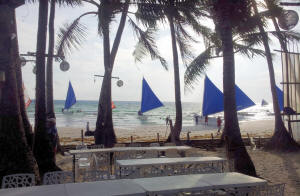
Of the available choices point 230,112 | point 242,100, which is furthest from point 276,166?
point 242,100

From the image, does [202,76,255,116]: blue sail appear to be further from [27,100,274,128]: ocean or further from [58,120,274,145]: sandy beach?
[27,100,274,128]: ocean

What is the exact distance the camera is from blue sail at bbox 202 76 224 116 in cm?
1580

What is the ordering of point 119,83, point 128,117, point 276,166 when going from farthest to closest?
point 128,117 → point 119,83 → point 276,166

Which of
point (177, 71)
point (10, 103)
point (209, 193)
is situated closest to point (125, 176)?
point (209, 193)

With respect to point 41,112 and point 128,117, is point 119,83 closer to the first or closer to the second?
point 41,112

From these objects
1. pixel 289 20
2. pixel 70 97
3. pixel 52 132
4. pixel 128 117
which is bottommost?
pixel 128 117

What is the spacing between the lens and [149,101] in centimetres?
1836

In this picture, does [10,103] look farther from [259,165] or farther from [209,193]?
[259,165]

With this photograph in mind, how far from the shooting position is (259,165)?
370 inches

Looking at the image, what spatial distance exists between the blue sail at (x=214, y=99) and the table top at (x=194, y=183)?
1132 cm

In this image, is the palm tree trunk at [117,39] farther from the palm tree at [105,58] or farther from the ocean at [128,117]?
the ocean at [128,117]

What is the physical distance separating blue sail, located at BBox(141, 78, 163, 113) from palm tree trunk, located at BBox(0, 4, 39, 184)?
12.5 m

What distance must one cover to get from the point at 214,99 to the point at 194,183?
12.1 metres

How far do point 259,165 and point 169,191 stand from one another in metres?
6.49
